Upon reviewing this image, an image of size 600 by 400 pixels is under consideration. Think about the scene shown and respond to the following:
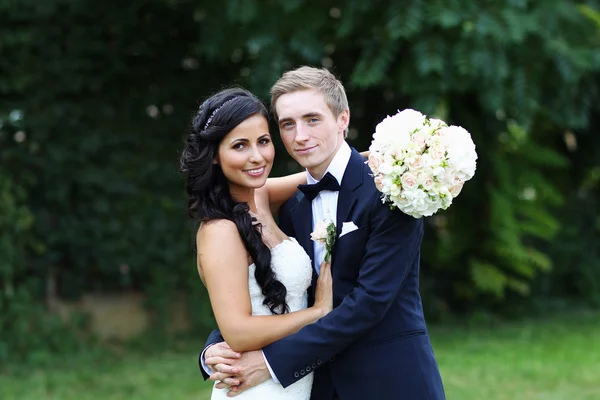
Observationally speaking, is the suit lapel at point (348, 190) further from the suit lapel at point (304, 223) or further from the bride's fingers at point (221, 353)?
the bride's fingers at point (221, 353)

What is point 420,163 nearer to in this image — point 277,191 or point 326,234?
point 326,234

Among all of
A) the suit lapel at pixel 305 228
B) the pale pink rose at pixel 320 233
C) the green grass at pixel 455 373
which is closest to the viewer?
the pale pink rose at pixel 320 233

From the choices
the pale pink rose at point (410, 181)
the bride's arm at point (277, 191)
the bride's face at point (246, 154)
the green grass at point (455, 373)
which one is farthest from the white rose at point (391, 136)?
the green grass at point (455, 373)

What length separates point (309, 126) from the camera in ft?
10.0

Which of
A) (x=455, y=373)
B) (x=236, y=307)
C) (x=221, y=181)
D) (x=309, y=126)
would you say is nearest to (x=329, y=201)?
(x=309, y=126)

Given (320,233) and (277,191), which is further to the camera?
(277,191)

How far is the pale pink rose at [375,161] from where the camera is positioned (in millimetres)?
2797

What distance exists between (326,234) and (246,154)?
17.1 inches

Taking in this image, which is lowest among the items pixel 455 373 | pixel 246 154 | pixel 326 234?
pixel 455 373

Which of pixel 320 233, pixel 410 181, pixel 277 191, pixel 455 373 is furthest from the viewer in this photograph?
pixel 455 373

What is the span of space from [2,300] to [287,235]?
4953 millimetres

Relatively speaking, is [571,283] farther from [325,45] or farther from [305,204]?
[305,204]

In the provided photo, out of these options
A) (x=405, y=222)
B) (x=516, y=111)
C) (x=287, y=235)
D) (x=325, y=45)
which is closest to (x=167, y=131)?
(x=325, y=45)

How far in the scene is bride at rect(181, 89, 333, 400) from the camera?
2.97 m
